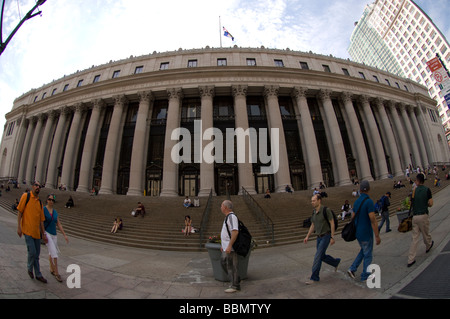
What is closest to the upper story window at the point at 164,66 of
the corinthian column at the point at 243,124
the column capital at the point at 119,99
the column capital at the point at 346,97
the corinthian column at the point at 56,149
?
the column capital at the point at 119,99

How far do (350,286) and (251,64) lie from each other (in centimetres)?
3104

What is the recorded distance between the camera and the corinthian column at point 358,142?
86.8 ft

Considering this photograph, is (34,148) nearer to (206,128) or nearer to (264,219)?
(206,128)

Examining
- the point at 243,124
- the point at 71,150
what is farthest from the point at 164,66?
the point at 71,150

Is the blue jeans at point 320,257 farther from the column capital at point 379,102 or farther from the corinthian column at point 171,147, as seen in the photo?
the column capital at point 379,102

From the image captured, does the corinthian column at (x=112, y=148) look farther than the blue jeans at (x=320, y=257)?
Yes

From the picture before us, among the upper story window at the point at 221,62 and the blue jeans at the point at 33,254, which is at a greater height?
the upper story window at the point at 221,62

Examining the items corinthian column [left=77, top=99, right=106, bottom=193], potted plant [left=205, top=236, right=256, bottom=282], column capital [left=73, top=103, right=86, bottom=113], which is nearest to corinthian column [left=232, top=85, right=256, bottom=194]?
potted plant [left=205, top=236, right=256, bottom=282]

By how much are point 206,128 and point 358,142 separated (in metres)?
20.7

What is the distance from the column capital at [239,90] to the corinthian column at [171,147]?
717 cm

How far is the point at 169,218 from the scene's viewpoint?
46.3ft

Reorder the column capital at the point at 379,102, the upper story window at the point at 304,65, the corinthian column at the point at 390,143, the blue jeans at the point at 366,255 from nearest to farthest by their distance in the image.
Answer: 1. the blue jeans at the point at 366,255
2. the corinthian column at the point at 390,143
3. the upper story window at the point at 304,65
4. the column capital at the point at 379,102

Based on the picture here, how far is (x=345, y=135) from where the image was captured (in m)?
29.6

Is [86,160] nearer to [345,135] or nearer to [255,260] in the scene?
[255,260]
